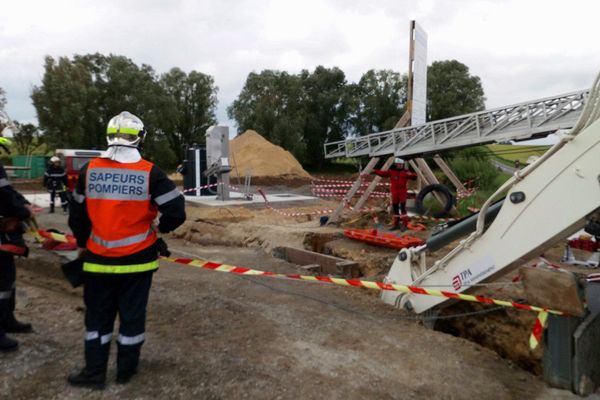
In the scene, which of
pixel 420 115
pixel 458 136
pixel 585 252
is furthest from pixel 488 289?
pixel 420 115

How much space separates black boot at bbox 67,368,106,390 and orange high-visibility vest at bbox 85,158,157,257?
33.7 inches

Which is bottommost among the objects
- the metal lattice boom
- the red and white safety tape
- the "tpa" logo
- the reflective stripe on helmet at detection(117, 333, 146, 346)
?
the reflective stripe on helmet at detection(117, 333, 146, 346)

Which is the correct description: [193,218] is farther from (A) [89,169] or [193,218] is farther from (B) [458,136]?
(A) [89,169]

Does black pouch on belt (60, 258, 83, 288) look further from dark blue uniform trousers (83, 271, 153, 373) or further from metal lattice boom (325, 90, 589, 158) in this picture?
metal lattice boom (325, 90, 589, 158)

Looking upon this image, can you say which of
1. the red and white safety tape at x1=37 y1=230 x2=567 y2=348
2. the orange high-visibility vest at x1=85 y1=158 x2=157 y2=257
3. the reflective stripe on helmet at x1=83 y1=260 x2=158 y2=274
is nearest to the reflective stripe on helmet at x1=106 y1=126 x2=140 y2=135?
the orange high-visibility vest at x1=85 y1=158 x2=157 y2=257

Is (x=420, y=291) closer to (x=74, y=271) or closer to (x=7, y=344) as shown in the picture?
(x=74, y=271)

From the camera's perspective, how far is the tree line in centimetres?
3167

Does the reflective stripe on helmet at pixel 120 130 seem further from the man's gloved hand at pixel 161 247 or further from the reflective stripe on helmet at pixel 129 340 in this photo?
the reflective stripe on helmet at pixel 129 340

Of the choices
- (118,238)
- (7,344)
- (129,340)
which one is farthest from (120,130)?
(7,344)

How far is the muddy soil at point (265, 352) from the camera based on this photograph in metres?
3.17

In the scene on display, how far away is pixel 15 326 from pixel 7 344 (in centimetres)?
43

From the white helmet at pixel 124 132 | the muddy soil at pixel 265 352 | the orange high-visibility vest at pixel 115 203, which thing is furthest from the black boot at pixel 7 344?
the white helmet at pixel 124 132

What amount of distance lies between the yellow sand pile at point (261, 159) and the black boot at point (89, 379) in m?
28.7

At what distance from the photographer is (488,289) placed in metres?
5.05
